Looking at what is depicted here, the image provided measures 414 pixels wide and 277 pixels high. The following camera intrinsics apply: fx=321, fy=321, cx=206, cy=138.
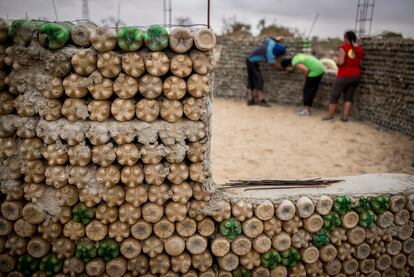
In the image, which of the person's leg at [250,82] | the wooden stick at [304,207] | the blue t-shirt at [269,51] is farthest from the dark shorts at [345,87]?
the wooden stick at [304,207]

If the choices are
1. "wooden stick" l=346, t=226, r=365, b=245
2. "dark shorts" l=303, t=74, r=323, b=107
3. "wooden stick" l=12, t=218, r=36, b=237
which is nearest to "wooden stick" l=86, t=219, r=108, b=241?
"wooden stick" l=12, t=218, r=36, b=237

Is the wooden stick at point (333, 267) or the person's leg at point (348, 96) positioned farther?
the person's leg at point (348, 96)

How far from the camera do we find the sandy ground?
4637 millimetres

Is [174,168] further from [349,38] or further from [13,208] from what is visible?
[349,38]

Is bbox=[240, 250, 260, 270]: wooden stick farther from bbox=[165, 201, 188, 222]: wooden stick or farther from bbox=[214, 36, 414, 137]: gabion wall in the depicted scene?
bbox=[214, 36, 414, 137]: gabion wall

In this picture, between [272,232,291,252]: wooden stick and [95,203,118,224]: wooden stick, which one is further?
[272,232,291,252]: wooden stick

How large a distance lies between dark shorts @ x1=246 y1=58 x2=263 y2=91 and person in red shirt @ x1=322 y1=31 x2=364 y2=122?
2068 millimetres

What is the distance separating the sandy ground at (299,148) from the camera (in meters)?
4.64

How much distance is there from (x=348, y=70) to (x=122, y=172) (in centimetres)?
582

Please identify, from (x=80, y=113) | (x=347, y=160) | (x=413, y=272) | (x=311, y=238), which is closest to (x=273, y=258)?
(x=311, y=238)

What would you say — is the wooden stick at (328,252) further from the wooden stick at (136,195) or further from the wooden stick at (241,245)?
the wooden stick at (136,195)

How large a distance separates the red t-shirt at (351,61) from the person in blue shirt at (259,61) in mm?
1889

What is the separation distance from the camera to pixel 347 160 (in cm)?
513

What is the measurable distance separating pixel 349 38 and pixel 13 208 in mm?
6223
